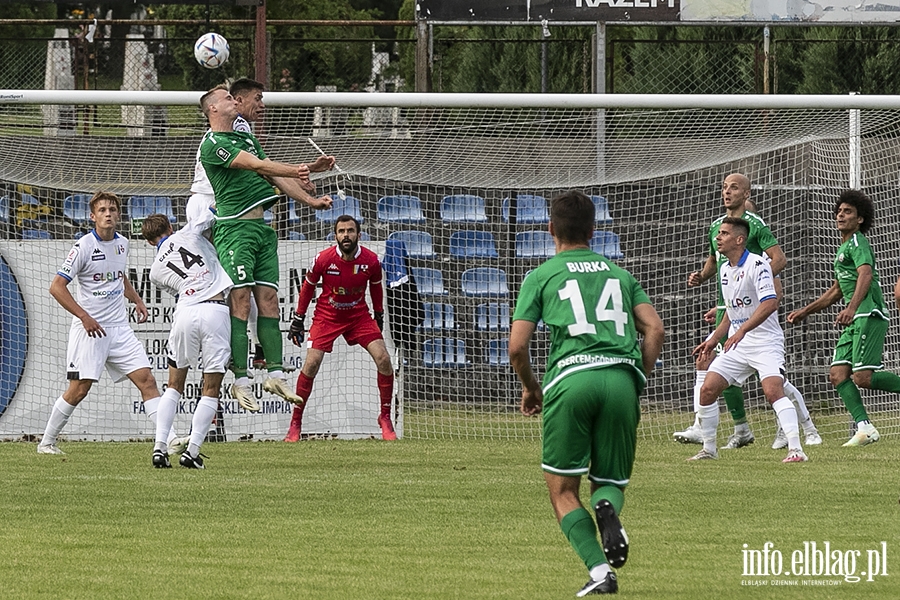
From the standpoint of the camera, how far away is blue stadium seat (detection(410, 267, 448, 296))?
625 inches

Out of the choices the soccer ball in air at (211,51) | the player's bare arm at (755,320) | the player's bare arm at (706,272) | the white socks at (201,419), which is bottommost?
the white socks at (201,419)

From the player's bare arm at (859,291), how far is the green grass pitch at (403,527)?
1.30 meters

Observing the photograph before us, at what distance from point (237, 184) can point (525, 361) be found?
5.35 meters

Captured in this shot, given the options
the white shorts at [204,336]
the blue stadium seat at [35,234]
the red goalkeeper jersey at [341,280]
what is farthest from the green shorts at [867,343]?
the blue stadium seat at [35,234]

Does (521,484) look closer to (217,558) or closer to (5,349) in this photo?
(217,558)

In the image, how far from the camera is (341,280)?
14.4 m

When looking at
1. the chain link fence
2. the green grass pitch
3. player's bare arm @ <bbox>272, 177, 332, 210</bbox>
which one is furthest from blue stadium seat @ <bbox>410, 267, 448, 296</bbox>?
the chain link fence

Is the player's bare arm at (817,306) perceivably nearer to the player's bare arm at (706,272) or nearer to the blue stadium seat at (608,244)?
the player's bare arm at (706,272)

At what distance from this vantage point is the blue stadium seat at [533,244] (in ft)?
52.7

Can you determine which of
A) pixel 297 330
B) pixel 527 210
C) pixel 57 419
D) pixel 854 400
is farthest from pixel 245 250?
pixel 527 210

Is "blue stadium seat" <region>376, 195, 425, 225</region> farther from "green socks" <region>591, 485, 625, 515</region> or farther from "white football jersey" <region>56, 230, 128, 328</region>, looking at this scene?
"green socks" <region>591, 485, 625, 515</region>

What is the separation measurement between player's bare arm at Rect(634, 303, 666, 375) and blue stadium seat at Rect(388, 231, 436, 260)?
998 centimetres

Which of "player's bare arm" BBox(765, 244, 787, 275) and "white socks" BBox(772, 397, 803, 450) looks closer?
"white socks" BBox(772, 397, 803, 450)

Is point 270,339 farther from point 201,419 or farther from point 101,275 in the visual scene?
point 101,275
